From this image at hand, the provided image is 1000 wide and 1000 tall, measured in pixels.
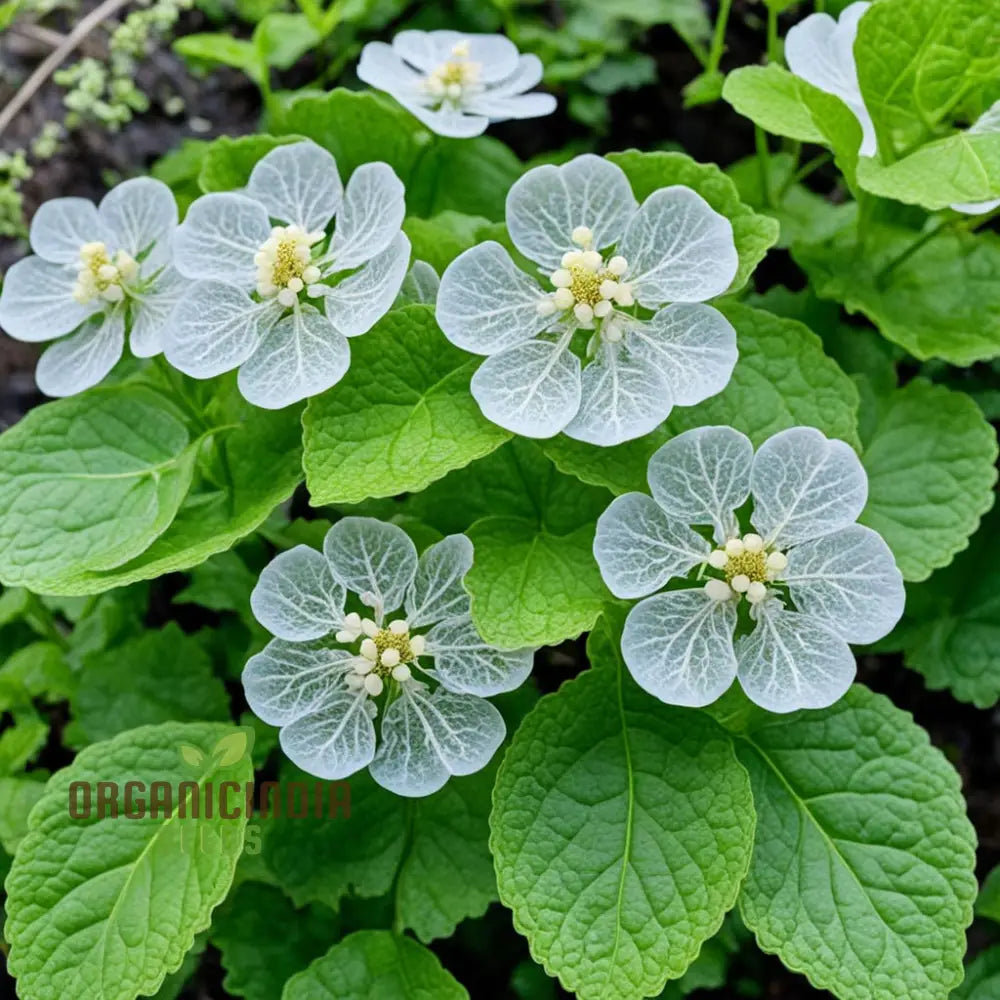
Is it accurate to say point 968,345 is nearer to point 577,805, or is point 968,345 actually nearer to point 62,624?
point 577,805

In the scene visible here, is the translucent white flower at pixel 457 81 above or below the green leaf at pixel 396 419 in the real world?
above

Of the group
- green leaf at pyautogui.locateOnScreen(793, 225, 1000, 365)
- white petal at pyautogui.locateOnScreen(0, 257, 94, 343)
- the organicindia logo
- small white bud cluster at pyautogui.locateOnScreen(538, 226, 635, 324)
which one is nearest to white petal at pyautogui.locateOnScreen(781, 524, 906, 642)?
small white bud cluster at pyautogui.locateOnScreen(538, 226, 635, 324)

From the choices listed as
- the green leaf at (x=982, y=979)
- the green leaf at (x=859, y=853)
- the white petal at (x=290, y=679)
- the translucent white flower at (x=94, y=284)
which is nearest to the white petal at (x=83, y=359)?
the translucent white flower at (x=94, y=284)

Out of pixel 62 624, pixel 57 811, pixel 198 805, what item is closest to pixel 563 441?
pixel 198 805

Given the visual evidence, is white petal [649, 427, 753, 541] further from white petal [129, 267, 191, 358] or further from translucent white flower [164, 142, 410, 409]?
white petal [129, 267, 191, 358]

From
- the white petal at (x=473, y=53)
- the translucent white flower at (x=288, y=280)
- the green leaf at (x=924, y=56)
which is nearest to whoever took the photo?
the translucent white flower at (x=288, y=280)

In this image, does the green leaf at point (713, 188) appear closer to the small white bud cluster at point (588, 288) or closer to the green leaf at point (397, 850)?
the small white bud cluster at point (588, 288)
